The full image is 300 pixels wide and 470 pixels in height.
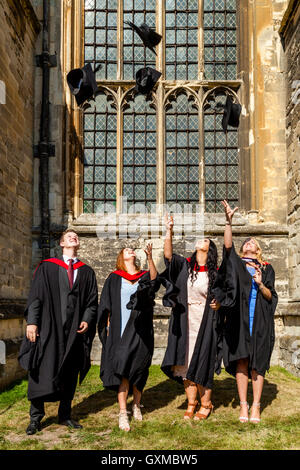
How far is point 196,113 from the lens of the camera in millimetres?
9672

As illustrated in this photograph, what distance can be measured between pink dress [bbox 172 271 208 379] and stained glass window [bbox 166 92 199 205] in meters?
4.49

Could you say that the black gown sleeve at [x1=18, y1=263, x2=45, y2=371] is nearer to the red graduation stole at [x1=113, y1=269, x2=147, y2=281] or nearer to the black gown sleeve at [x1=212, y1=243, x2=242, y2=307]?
the red graduation stole at [x1=113, y1=269, x2=147, y2=281]

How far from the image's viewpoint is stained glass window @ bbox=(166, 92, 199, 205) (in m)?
9.52

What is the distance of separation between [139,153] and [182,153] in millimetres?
825

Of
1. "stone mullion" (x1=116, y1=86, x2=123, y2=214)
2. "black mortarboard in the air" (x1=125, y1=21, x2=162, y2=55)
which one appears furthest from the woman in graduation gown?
"black mortarboard in the air" (x1=125, y1=21, x2=162, y2=55)

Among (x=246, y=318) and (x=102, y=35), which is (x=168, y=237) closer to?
(x=246, y=318)

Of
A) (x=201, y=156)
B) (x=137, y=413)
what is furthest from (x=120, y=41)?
(x=137, y=413)

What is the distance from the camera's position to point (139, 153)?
9.61 meters

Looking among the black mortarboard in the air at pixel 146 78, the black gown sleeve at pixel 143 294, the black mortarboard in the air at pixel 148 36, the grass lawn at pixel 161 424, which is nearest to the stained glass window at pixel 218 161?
the black mortarboard in the air at pixel 146 78

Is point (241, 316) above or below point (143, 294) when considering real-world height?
below

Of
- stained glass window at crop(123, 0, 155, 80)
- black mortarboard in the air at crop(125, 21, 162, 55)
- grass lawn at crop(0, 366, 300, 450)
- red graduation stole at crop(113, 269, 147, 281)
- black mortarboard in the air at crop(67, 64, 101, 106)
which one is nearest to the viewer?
grass lawn at crop(0, 366, 300, 450)

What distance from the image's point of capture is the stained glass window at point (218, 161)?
950 cm

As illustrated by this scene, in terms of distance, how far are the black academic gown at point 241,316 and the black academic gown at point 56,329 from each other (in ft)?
4.42
